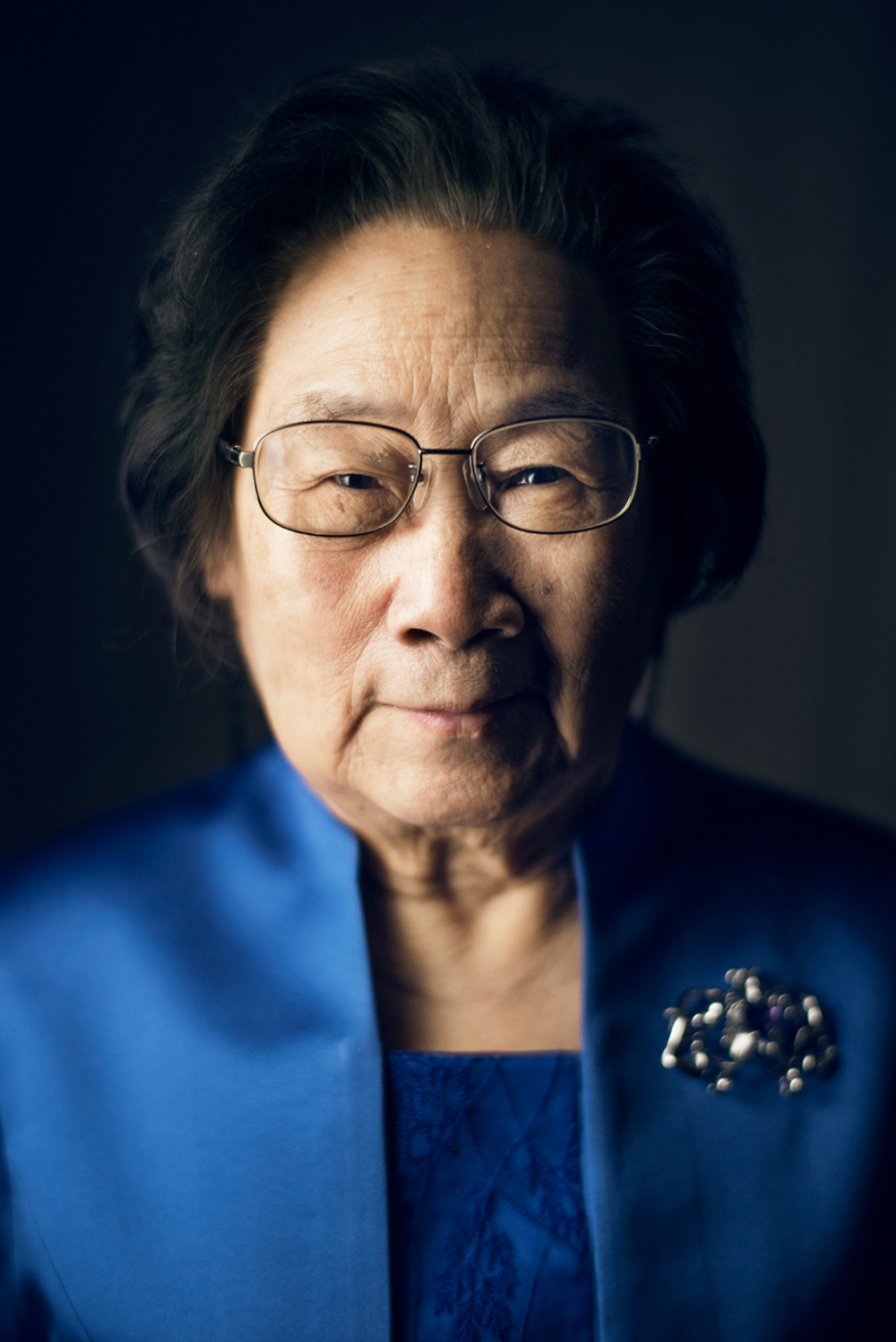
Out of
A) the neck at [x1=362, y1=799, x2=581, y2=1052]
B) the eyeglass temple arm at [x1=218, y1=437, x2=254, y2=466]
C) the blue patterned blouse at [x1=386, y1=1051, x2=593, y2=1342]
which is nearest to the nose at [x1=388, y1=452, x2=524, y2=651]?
the eyeglass temple arm at [x1=218, y1=437, x2=254, y2=466]

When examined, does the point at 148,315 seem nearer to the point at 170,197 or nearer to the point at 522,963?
the point at 170,197

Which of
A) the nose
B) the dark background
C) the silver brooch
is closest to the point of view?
the nose

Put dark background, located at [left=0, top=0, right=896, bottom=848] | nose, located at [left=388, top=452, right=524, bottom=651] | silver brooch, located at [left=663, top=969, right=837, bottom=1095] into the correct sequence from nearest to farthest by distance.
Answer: nose, located at [left=388, top=452, right=524, bottom=651], silver brooch, located at [left=663, top=969, right=837, bottom=1095], dark background, located at [left=0, top=0, right=896, bottom=848]

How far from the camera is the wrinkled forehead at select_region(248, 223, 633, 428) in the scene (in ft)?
3.26

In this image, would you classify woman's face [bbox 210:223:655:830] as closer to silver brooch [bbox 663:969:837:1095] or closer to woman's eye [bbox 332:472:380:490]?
woman's eye [bbox 332:472:380:490]

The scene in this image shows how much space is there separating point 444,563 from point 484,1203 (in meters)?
0.71

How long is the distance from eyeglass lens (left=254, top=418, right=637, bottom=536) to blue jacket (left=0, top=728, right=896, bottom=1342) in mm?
417

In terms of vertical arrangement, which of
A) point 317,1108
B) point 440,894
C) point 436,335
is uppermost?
point 436,335

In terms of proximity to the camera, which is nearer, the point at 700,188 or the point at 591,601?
the point at 591,601

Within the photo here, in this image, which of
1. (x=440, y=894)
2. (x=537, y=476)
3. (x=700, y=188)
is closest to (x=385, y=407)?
(x=537, y=476)

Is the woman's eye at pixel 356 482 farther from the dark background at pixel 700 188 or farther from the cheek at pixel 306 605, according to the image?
the dark background at pixel 700 188

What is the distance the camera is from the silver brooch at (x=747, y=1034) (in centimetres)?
114

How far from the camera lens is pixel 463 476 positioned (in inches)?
→ 39.4

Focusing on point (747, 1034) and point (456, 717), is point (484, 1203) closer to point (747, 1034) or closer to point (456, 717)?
point (747, 1034)
